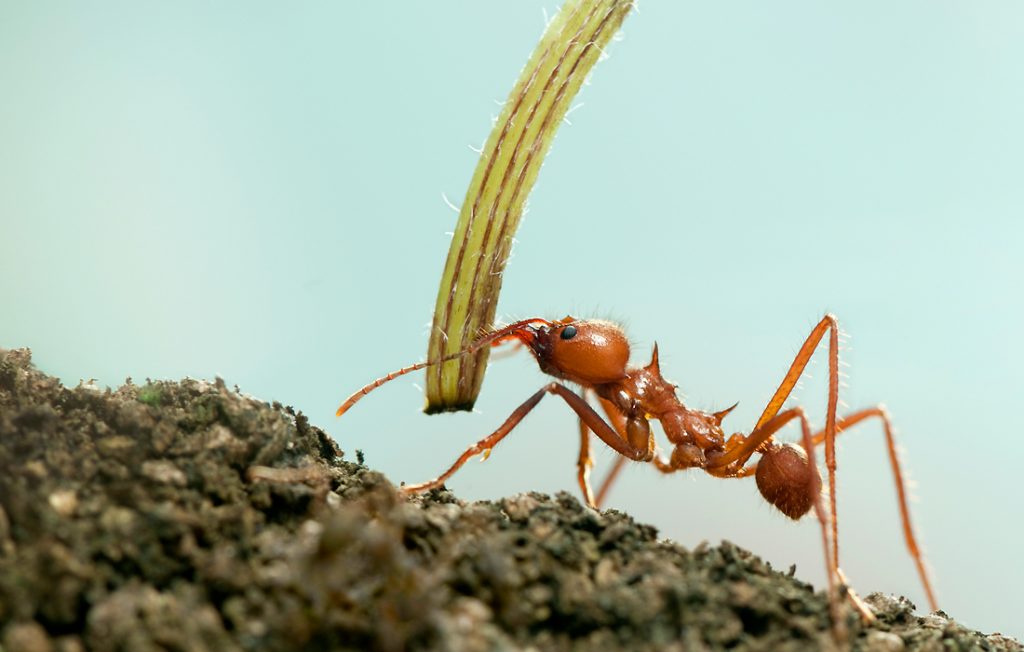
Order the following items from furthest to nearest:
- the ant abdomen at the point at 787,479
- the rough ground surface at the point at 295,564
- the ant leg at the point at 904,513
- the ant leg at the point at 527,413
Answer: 1. the ant abdomen at the point at 787,479
2. the ant leg at the point at 904,513
3. the ant leg at the point at 527,413
4. the rough ground surface at the point at 295,564

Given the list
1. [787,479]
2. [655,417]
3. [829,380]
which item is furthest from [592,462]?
[829,380]

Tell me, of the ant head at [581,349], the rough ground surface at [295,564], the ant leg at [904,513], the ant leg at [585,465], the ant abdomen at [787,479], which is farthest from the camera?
the ant leg at [585,465]

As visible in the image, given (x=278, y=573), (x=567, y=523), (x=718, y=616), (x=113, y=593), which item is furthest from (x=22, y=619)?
(x=718, y=616)

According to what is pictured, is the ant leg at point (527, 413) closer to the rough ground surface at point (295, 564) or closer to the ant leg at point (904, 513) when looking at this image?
the rough ground surface at point (295, 564)

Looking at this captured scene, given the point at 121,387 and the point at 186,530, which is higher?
the point at 121,387

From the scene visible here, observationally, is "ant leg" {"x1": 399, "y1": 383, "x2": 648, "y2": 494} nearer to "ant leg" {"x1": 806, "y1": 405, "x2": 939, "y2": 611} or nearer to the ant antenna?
the ant antenna

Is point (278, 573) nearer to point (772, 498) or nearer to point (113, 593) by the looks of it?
point (113, 593)

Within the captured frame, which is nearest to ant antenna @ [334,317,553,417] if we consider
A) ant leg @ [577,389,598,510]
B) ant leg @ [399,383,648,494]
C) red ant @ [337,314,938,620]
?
red ant @ [337,314,938,620]

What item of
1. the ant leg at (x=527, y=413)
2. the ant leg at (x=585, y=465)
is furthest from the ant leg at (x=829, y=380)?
the ant leg at (x=585, y=465)
